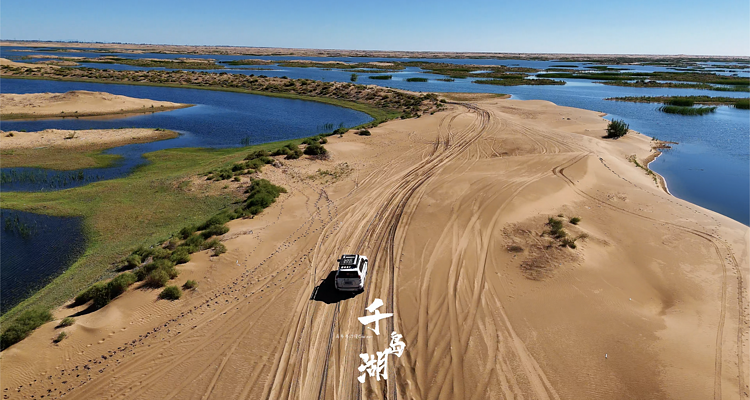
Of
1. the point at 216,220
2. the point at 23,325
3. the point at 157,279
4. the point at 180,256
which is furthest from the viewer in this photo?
the point at 216,220

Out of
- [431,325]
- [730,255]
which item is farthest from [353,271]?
[730,255]

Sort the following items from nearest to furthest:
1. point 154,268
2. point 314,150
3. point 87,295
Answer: point 87,295
point 154,268
point 314,150

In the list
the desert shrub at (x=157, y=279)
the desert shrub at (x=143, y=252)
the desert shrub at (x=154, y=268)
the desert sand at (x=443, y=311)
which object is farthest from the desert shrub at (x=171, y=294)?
the desert shrub at (x=143, y=252)

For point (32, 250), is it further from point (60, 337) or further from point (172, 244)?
point (60, 337)

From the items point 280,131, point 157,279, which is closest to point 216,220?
point 157,279

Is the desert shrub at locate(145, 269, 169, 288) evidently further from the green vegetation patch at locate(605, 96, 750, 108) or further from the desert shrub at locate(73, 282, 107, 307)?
the green vegetation patch at locate(605, 96, 750, 108)

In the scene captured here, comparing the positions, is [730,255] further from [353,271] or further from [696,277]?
[353,271]

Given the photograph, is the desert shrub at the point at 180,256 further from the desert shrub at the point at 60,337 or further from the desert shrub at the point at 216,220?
the desert shrub at the point at 60,337
